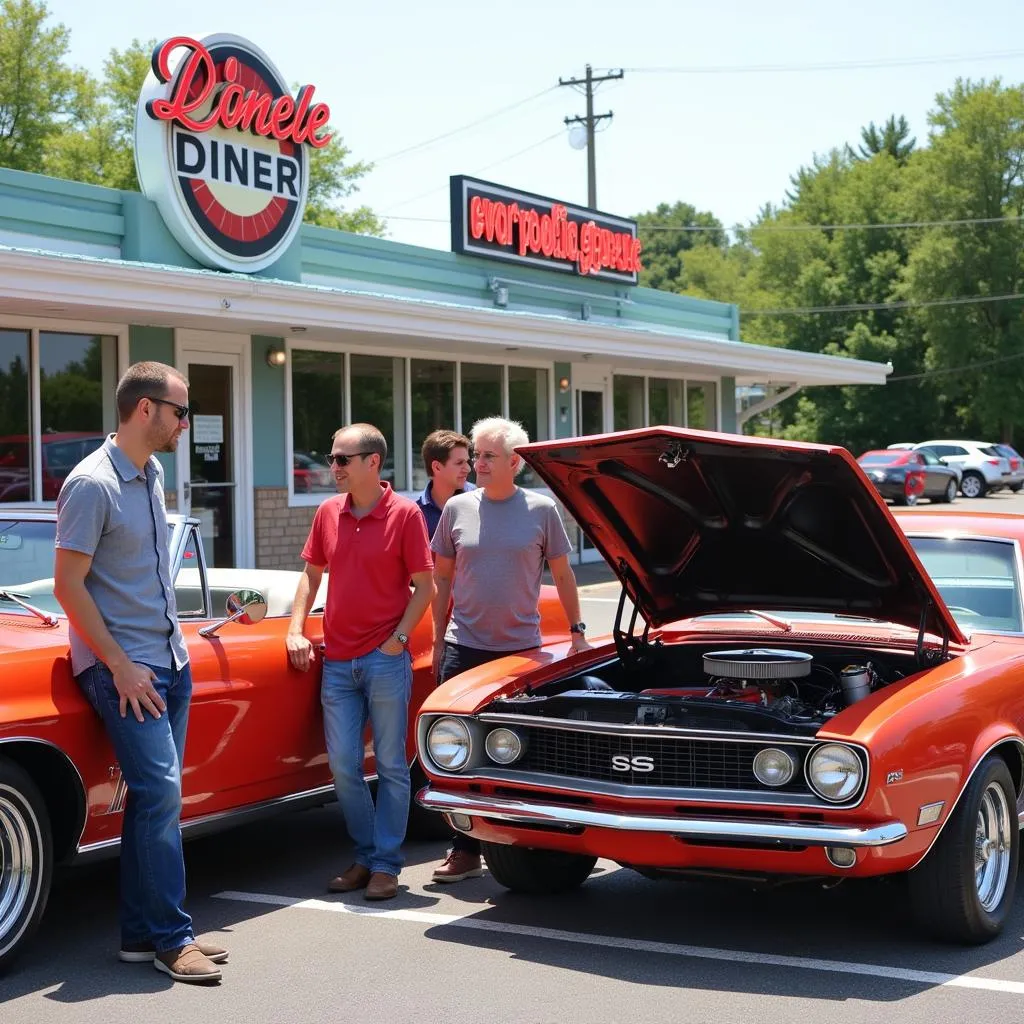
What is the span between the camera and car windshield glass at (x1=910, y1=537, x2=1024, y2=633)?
596cm

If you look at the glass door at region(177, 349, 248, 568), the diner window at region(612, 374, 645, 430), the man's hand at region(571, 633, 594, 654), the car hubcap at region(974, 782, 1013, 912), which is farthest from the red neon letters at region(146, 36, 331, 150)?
the car hubcap at region(974, 782, 1013, 912)

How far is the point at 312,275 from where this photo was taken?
691 inches

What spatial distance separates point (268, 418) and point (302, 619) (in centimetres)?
1055

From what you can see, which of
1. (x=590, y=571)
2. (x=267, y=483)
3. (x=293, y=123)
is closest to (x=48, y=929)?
(x=267, y=483)

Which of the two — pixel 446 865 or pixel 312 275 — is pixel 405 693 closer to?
pixel 446 865

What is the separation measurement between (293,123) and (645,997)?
1385 cm

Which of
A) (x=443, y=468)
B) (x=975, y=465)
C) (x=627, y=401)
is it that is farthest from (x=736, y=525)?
(x=975, y=465)

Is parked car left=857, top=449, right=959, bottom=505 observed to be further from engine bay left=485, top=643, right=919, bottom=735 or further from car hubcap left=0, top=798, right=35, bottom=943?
car hubcap left=0, top=798, right=35, bottom=943

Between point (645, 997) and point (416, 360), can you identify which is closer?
point (645, 997)

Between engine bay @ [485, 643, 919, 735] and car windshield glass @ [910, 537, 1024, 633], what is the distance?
49 centimetres

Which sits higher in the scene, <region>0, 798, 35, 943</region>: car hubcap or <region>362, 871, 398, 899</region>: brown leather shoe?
<region>0, 798, 35, 943</region>: car hubcap

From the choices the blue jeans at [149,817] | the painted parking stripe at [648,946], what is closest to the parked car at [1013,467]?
the painted parking stripe at [648,946]

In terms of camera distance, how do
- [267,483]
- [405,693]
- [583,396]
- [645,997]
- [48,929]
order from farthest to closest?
[583,396]
[267,483]
[405,693]
[48,929]
[645,997]

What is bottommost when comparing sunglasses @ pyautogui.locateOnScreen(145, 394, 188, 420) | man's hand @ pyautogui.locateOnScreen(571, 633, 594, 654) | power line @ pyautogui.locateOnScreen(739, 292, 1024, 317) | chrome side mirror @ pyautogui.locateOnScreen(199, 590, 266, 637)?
man's hand @ pyautogui.locateOnScreen(571, 633, 594, 654)
